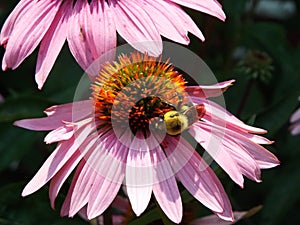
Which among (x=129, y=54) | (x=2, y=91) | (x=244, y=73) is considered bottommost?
(x=2, y=91)

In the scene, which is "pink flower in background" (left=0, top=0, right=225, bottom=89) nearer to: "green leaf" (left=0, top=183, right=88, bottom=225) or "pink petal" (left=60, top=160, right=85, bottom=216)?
"pink petal" (left=60, top=160, right=85, bottom=216)

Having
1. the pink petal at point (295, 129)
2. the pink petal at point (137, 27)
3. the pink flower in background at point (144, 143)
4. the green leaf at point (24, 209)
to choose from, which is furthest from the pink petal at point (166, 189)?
the pink petal at point (295, 129)

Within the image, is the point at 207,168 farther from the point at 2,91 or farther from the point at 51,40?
the point at 2,91

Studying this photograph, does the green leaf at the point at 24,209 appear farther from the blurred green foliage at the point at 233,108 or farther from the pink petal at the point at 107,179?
the pink petal at the point at 107,179

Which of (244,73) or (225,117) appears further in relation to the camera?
(244,73)

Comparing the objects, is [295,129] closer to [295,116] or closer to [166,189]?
[295,116]

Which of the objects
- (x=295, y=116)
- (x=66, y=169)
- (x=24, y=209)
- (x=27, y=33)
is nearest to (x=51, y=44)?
(x=27, y=33)

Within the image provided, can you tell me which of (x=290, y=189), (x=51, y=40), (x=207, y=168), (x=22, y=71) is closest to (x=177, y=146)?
(x=207, y=168)

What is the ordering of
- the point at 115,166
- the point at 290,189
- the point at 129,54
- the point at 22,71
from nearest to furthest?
1. the point at 115,166
2. the point at 129,54
3. the point at 290,189
4. the point at 22,71
